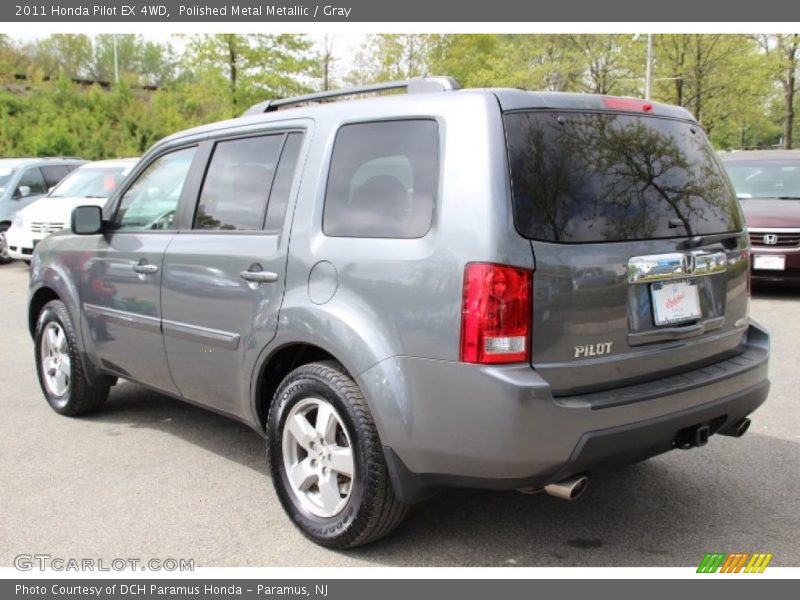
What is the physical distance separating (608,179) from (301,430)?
1.65m

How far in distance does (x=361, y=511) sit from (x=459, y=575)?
46cm

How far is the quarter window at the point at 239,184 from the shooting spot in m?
3.85

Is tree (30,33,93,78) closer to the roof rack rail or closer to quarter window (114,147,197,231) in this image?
quarter window (114,147,197,231)

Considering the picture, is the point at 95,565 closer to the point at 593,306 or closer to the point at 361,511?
the point at 361,511

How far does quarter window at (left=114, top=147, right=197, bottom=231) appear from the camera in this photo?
4449 mm

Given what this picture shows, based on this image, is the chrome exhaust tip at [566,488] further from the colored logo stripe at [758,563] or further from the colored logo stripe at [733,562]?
the colored logo stripe at [758,563]

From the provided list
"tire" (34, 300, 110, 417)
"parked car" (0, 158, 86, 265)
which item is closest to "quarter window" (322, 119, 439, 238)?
"tire" (34, 300, 110, 417)

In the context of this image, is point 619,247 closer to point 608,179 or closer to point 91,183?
point 608,179

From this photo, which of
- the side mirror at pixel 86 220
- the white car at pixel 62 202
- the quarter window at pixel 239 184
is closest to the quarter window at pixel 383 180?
the quarter window at pixel 239 184

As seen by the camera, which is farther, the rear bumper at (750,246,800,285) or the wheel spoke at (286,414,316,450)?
the rear bumper at (750,246,800,285)

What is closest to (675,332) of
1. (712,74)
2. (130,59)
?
(712,74)

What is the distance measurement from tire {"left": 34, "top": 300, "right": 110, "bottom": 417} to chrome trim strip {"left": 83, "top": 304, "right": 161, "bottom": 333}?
0.31m

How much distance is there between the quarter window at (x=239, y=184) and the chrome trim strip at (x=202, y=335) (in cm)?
52

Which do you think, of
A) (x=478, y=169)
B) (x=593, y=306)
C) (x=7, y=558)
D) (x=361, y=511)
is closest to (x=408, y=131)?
(x=478, y=169)
